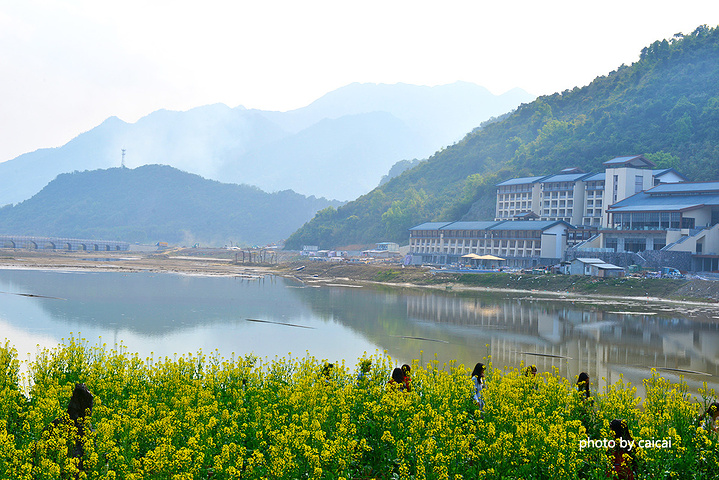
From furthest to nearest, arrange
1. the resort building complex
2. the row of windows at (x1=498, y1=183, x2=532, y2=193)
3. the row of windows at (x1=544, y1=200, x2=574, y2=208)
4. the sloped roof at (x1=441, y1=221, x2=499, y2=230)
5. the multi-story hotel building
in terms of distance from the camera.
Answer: the row of windows at (x1=498, y1=183, x2=532, y2=193) < the row of windows at (x1=544, y1=200, x2=574, y2=208) < the sloped roof at (x1=441, y1=221, x2=499, y2=230) < the multi-story hotel building < the resort building complex

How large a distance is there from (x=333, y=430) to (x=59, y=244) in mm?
170883

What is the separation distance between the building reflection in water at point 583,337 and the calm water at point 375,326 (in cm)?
8

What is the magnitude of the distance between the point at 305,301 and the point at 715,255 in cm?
4603

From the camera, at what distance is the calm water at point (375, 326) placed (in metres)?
31.4

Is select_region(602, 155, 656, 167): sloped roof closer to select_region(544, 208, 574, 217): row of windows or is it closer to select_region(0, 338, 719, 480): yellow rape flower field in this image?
select_region(544, 208, 574, 217): row of windows

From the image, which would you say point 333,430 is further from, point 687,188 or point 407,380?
point 687,188

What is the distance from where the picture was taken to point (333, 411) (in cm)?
1377

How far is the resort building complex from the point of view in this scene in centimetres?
7462

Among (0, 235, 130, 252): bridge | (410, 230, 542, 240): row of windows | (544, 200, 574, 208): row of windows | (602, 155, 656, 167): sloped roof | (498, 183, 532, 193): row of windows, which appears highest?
(602, 155, 656, 167): sloped roof

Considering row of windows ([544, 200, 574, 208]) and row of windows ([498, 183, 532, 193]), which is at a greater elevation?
row of windows ([498, 183, 532, 193])

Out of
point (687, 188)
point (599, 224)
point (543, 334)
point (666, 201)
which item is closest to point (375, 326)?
point (543, 334)

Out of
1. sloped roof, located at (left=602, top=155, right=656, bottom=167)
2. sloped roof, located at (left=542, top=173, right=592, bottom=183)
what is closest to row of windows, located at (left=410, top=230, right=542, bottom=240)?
sloped roof, located at (left=542, top=173, right=592, bottom=183)

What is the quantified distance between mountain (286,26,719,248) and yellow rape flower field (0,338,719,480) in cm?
10043

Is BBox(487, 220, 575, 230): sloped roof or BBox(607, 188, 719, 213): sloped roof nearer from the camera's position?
BBox(607, 188, 719, 213): sloped roof
